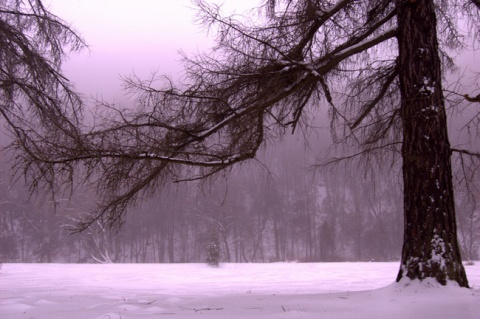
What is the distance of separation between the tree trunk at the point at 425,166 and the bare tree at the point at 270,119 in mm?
12

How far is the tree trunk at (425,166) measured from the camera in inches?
195

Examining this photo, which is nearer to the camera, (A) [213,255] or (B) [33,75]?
(B) [33,75]

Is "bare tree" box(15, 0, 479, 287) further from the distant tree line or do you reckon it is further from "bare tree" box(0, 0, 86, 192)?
the distant tree line

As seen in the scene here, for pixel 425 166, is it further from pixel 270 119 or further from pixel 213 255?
pixel 213 255

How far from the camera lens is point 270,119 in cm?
629

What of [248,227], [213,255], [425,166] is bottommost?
[213,255]

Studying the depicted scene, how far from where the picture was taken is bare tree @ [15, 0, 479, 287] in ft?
16.6

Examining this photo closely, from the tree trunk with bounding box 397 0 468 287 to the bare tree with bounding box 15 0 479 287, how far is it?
0.04 feet

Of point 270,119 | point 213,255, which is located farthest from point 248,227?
point 270,119

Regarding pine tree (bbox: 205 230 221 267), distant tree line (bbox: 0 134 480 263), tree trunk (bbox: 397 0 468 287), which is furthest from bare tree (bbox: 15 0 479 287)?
distant tree line (bbox: 0 134 480 263)

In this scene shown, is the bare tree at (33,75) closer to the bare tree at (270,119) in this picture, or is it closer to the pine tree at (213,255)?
the bare tree at (270,119)

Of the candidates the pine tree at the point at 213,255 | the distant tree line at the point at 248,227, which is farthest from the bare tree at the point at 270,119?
the distant tree line at the point at 248,227

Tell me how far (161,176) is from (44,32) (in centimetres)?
333

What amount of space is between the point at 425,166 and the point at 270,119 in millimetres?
2282
